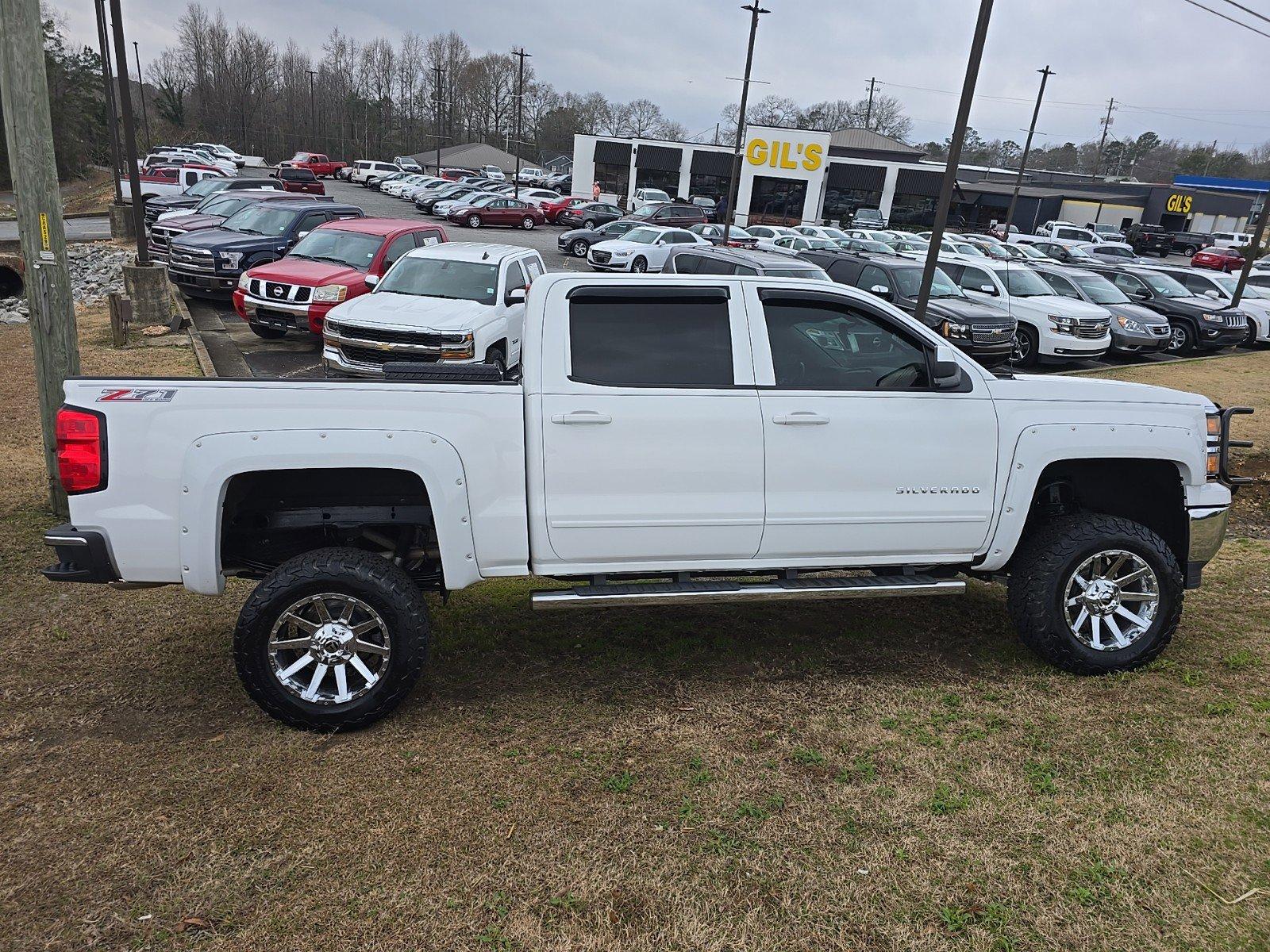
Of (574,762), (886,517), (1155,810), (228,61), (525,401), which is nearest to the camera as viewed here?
(1155,810)

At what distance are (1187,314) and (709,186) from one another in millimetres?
42492

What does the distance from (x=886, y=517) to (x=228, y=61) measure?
367 ft

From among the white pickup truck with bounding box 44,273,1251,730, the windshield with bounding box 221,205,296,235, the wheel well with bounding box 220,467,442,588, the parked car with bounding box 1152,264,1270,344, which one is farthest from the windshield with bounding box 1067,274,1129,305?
the wheel well with bounding box 220,467,442,588

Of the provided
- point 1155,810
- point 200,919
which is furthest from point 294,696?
point 1155,810

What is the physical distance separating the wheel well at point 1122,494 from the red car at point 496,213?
36.6m

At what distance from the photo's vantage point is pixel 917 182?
5788 cm

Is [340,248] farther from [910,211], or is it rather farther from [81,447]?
[910,211]

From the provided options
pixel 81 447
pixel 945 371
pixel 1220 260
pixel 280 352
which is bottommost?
pixel 280 352

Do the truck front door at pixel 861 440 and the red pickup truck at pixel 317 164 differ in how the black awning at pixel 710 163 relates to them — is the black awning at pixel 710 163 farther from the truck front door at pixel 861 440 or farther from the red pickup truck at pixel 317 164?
the truck front door at pixel 861 440

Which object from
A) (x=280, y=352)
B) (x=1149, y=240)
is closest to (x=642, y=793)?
(x=280, y=352)

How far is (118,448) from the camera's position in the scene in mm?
3803

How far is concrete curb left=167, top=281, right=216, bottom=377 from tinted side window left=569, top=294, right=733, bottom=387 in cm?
820

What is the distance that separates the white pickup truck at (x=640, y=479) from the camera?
12.7ft

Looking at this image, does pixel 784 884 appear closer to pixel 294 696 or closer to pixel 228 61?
pixel 294 696
